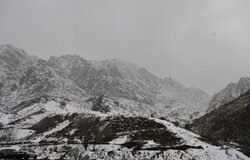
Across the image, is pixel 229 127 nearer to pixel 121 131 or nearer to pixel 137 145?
pixel 121 131

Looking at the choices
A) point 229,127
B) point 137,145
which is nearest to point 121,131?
point 137,145

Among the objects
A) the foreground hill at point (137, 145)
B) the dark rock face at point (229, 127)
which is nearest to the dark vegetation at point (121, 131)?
the foreground hill at point (137, 145)

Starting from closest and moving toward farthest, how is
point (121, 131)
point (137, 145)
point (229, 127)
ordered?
point (137, 145)
point (121, 131)
point (229, 127)

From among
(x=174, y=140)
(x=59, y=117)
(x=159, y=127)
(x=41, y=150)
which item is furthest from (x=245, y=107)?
(x=59, y=117)

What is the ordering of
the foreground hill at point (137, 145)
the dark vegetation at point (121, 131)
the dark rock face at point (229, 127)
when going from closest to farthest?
the foreground hill at point (137, 145), the dark vegetation at point (121, 131), the dark rock face at point (229, 127)

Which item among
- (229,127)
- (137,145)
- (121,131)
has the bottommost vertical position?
(137,145)

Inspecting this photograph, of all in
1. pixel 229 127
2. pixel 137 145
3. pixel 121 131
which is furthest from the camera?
pixel 229 127

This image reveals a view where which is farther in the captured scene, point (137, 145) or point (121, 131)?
point (121, 131)

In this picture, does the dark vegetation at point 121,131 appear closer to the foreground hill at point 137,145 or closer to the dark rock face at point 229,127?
the foreground hill at point 137,145

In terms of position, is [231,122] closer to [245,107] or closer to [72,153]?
[245,107]

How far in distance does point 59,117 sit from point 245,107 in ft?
325

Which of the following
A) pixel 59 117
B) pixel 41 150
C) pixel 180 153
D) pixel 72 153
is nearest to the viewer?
pixel 180 153

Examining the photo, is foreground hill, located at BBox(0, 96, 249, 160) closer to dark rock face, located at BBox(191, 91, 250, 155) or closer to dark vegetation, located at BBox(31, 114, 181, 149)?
dark vegetation, located at BBox(31, 114, 181, 149)

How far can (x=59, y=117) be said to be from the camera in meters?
171
